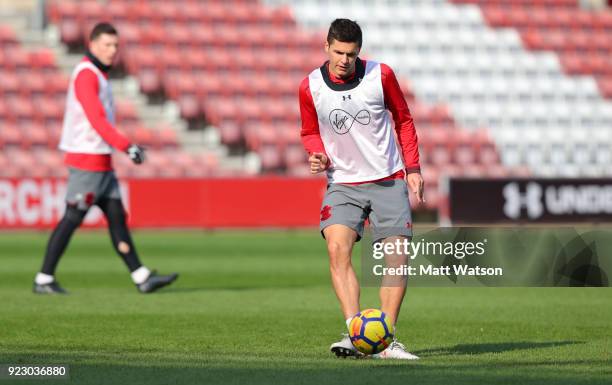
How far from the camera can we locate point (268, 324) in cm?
875

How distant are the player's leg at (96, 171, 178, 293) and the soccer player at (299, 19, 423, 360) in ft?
13.6

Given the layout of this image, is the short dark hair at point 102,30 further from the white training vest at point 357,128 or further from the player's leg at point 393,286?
the player's leg at point 393,286

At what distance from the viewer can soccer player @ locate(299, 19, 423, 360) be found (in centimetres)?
694

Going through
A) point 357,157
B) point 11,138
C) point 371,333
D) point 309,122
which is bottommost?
point 11,138

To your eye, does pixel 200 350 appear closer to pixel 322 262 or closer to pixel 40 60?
pixel 322 262

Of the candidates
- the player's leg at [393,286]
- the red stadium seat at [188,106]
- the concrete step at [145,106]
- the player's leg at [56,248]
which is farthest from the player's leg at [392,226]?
the red stadium seat at [188,106]

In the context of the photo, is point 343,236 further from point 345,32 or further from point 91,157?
point 91,157

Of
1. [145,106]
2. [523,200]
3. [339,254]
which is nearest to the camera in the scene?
[339,254]

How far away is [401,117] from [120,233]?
15.2 ft

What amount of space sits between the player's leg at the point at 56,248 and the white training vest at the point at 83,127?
0.56m

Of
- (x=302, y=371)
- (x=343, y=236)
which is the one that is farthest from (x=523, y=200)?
(x=302, y=371)

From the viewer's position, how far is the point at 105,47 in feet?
35.6

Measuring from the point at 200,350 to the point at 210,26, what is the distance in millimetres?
21546

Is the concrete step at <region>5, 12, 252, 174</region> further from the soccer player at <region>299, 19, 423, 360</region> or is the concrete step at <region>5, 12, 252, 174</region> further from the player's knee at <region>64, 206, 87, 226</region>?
the soccer player at <region>299, 19, 423, 360</region>
